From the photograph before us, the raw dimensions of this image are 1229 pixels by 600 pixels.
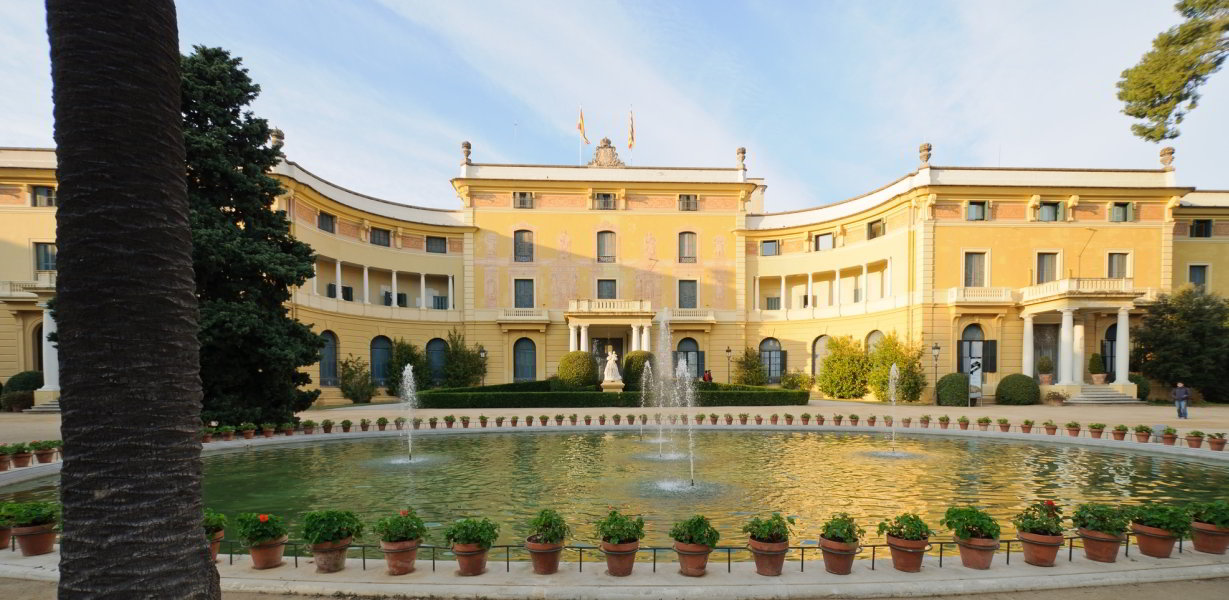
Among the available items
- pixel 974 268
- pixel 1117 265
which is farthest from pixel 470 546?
pixel 1117 265

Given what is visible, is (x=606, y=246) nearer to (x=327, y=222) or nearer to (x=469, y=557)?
(x=327, y=222)

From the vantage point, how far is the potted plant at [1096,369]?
27.9 meters

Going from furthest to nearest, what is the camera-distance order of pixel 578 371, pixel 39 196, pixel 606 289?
pixel 606 289, pixel 578 371, pixel 39 196

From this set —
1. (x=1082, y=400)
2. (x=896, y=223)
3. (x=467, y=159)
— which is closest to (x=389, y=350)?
(x=467, y=159)

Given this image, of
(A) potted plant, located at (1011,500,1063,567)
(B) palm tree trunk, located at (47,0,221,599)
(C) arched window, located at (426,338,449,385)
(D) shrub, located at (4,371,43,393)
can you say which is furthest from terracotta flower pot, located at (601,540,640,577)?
(D) shrub, located at (4,371,43,393)

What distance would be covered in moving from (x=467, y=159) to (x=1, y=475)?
28053mm

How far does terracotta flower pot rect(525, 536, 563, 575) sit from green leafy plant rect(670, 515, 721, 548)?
1.12 meters

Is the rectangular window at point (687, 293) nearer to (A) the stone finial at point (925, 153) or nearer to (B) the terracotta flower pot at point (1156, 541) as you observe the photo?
(A) the stone finial at point (925, 153)

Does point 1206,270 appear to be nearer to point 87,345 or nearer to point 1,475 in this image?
point 87,345

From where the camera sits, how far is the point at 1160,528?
18.6 feet

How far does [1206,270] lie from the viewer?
31.7 metres

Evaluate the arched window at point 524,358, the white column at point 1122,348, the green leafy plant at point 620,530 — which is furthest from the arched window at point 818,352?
the green leafy plant at point 620,530

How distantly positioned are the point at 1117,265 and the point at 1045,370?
7.60 m

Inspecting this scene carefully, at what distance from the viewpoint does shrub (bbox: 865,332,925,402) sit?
28.5m
